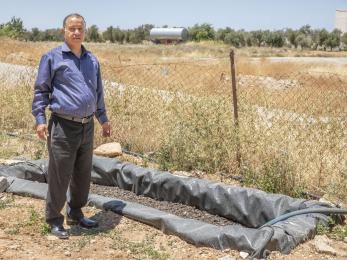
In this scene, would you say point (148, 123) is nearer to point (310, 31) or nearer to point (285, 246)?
point (285, 246)

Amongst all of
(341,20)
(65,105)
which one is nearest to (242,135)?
(65,105)

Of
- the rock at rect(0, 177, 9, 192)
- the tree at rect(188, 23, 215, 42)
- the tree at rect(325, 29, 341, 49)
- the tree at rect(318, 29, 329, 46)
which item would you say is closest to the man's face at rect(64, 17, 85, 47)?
the rock at rect(0, 177, 9, 192)

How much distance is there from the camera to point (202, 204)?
4.88m

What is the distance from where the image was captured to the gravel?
4734 mm

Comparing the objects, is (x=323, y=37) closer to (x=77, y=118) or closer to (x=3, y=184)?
(x=3, y=184)

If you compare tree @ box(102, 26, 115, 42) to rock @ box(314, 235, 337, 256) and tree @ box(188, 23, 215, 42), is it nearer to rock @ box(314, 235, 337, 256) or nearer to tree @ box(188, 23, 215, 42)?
tree @ box(188, 23, 215, 42)

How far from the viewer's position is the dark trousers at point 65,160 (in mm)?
3762

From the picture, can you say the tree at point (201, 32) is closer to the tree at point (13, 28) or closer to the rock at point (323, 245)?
the tree at point (13, 28)

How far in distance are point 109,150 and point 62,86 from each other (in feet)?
8.88

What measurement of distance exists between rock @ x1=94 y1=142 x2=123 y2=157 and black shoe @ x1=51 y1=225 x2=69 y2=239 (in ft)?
7.99

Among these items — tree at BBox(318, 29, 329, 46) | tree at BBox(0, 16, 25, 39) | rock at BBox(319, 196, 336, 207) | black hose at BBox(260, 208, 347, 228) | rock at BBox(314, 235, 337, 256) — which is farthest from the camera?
tree at BBox(318, 29, 329, 46)

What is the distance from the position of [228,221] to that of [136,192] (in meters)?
1.12

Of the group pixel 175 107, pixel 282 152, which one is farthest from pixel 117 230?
pixel 175 107

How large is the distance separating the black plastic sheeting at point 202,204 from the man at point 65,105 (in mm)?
733
